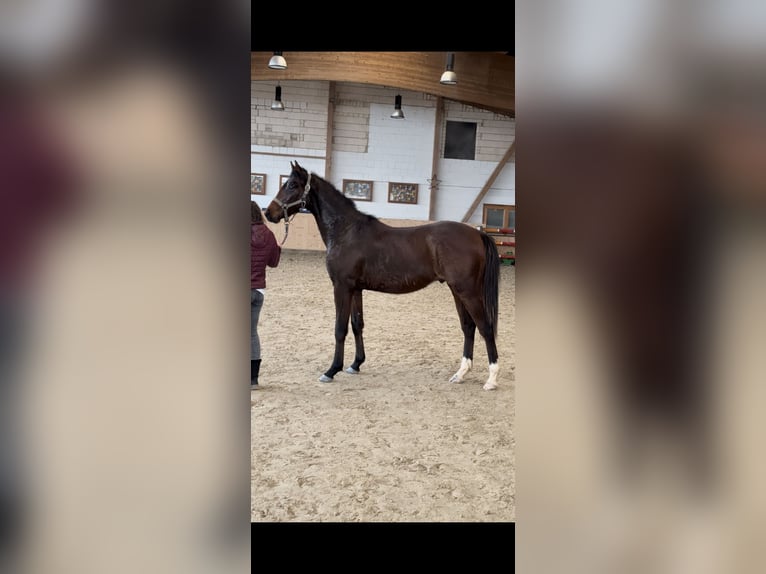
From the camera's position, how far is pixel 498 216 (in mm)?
11180

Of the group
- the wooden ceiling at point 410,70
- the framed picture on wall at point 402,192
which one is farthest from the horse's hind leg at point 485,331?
the framed picture on wall at point 402,192

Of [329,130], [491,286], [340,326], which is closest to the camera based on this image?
[491,286]

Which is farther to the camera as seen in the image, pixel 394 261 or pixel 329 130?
pixel 329 130

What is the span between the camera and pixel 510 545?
1.37 m

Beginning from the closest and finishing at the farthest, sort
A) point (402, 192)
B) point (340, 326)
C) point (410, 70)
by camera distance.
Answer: point (340, 326) → point (410, 70) → point (402, 192)

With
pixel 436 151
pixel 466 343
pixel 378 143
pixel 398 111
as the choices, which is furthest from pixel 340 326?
pixel 436 151
